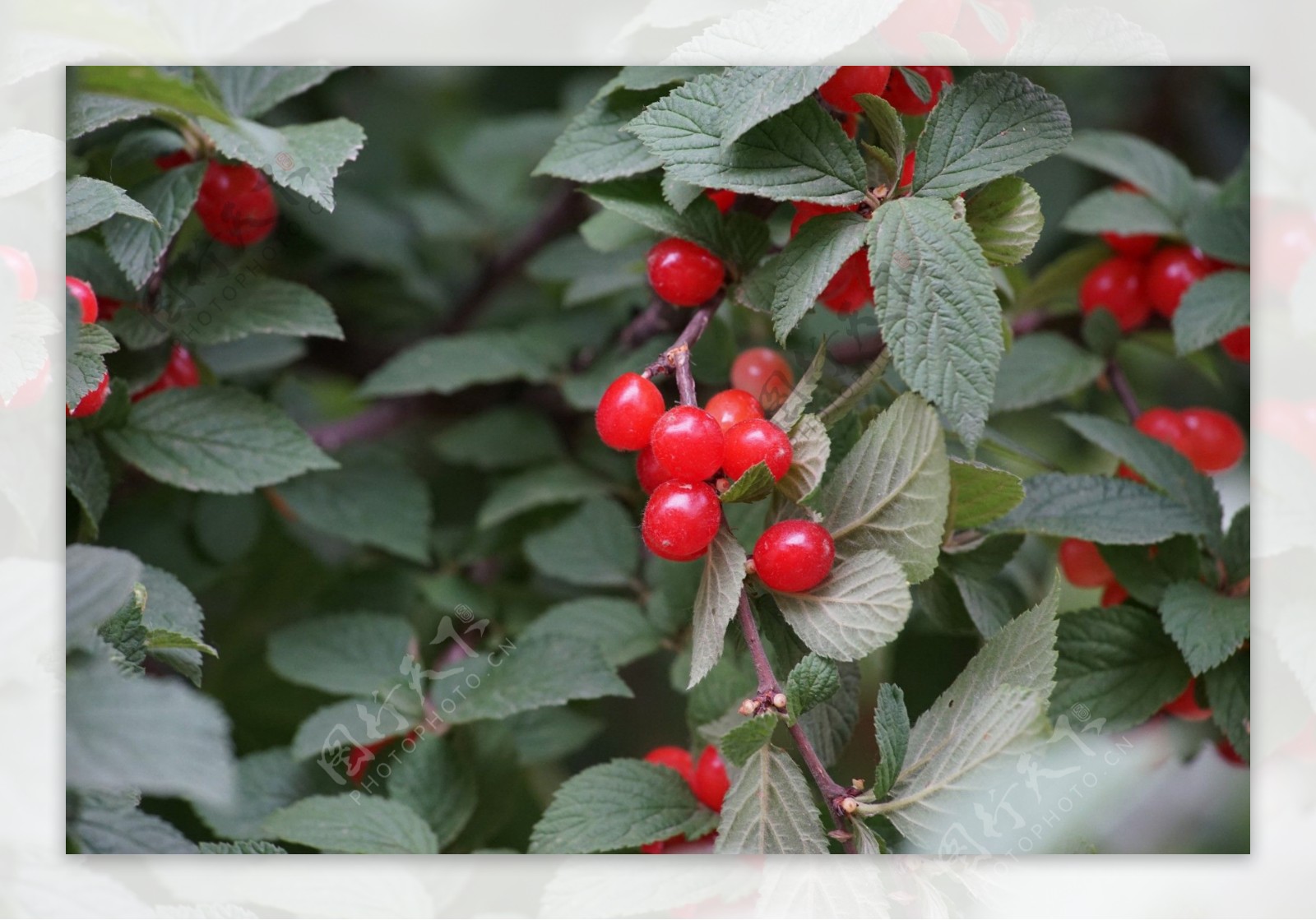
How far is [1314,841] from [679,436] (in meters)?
0.42

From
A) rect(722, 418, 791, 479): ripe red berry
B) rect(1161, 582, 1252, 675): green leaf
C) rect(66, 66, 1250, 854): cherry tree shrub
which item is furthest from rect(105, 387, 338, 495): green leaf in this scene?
rect(1161, 582, 1252, 675): green leaf

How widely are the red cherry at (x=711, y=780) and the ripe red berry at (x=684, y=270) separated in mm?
225

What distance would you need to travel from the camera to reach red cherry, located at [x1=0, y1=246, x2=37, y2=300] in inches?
19.6

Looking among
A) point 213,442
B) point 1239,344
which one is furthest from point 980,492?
point 213,442

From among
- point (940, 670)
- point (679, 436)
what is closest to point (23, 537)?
point (679, 436)

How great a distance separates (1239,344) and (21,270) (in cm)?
67

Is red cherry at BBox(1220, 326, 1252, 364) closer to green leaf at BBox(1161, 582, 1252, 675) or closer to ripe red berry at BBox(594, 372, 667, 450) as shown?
green leaf at BBox(1161, 582, 1252, 675)

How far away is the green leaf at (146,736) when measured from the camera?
→ 15.7 inches

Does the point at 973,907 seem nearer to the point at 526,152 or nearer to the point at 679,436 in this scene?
the point at 679,436

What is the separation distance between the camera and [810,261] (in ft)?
1.57

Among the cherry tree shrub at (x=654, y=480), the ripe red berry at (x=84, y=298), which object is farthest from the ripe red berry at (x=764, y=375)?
the ripe red berry at (x=84, y=298)

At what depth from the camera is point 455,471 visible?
2.64 feet

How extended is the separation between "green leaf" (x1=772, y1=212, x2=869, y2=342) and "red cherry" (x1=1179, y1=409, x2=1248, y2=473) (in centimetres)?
30

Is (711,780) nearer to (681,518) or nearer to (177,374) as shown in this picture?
(681,518)
